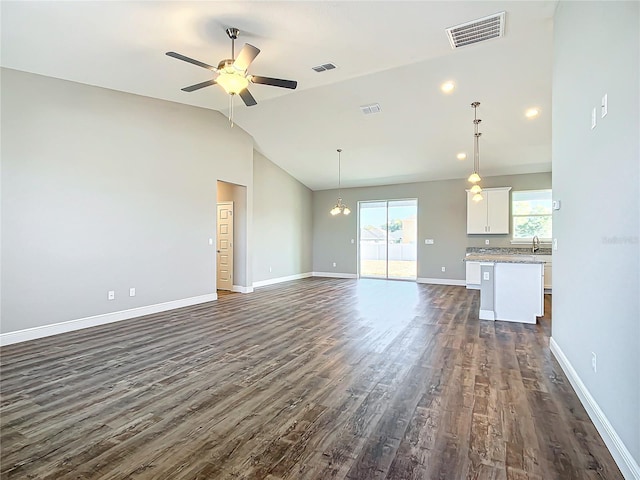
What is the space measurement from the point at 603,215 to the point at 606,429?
4.18ft

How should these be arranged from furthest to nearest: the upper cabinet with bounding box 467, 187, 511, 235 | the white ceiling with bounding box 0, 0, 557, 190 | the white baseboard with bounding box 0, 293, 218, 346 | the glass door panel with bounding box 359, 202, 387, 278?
the glass door panel with bounding box 359, 202, 387, 278 < the upper cabinet with bounding box 467, 187, 511, 235 < the white baseboard with bounding box 0, 293, 218, 346 < the white ceiling with bounding box 0, 0, 557, 190

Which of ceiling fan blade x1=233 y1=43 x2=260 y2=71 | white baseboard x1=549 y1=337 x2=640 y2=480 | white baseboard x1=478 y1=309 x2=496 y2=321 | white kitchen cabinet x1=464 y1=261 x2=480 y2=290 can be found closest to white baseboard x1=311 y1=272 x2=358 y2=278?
white kitchen cabinet x1=464 y1=261 x2=480 y2=290

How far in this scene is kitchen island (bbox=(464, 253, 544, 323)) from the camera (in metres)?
4.88

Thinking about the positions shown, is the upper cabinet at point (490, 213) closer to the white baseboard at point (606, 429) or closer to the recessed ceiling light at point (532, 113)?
the recessed ceiling light at point (532, 113)

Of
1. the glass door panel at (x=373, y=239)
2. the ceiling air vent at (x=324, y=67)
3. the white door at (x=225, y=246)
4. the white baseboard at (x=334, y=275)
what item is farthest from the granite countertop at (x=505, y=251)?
the white door at (x=225, y=246)

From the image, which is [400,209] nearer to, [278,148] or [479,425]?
[278,148]

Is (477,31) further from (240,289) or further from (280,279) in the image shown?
(280,279)

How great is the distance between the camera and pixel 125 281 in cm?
509

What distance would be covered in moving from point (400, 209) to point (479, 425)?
26.2 feet

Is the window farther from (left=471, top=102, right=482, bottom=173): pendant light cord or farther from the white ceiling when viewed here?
(left=471, top=102, right=482, bottom=173): pendant light cord

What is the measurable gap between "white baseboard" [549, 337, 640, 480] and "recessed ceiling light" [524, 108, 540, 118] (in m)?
4.29

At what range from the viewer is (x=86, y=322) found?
4621mm

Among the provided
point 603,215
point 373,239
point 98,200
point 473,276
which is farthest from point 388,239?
point 603,215

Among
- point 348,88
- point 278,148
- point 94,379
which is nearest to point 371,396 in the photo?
point 94,379
